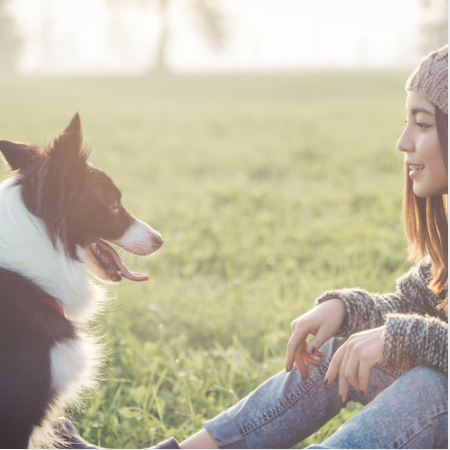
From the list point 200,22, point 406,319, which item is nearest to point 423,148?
point 406,319

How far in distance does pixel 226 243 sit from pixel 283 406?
11.4ft

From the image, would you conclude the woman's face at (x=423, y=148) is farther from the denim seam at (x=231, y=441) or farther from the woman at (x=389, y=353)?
the denim seam at (x=231, y=441)

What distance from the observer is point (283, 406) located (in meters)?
2.28

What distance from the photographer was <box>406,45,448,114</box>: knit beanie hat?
197 cm

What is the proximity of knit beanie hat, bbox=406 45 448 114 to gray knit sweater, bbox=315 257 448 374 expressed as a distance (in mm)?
772

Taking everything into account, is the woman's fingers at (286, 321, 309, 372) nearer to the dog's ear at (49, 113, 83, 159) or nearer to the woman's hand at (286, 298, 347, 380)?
the woman's hand at (286, 298, 347, 380)

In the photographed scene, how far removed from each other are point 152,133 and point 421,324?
11994 mm

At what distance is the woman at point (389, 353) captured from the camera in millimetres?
1883

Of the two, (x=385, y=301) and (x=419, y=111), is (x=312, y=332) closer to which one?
(x=385, y=301)

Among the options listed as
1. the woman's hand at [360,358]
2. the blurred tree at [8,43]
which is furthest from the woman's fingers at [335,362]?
the blurred tree at [8,43]

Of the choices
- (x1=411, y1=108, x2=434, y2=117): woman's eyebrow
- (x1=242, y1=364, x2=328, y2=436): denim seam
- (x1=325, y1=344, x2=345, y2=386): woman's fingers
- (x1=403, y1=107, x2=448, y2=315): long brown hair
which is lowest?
(x1=242, y1=364, x2=328, y2=436): denim seam

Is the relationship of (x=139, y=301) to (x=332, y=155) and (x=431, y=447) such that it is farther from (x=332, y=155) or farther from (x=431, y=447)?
(x=332, y=155)

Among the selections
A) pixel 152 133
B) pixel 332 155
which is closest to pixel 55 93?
pixel 152 133

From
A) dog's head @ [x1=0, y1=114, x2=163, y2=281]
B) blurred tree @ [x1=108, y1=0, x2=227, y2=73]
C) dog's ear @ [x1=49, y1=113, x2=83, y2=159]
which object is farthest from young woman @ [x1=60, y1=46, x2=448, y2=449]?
blurred tree @ [x1=108, y1=0, x2=227, y2=73]
